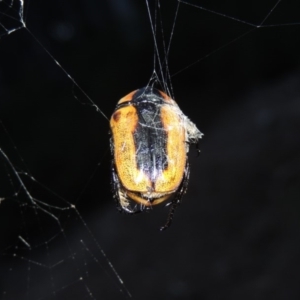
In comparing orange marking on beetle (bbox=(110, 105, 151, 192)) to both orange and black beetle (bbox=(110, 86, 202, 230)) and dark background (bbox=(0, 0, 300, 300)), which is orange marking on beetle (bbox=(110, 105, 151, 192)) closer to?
orange and black beetle (bbox=(110, 86, 202, 230))

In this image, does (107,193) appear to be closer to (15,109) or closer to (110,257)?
(110,257)

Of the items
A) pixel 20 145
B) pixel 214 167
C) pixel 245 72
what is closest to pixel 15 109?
pixel 20 145

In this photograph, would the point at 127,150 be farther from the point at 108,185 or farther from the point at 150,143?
the point at 108,185

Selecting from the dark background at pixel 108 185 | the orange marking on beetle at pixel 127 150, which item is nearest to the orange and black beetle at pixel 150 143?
the orange marking on beetle at pixel 127 150

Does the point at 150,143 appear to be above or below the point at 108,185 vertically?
above

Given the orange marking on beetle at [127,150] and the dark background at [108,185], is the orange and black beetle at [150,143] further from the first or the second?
the dark background at [108,185]

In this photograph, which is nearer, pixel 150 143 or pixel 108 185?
pixel 150 143

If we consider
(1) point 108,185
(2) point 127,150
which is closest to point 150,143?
(2) point 127,150
